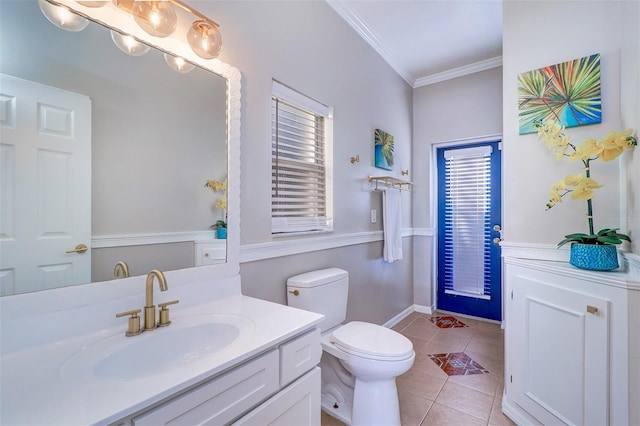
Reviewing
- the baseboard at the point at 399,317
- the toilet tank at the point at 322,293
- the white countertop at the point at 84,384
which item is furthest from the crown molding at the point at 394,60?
the baseboard at the point at 399,317

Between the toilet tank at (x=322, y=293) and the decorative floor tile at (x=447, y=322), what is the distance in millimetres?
1689

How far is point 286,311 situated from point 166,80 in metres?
1.08

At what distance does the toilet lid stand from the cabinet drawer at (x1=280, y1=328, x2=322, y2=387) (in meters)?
0.47

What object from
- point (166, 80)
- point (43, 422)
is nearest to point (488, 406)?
point (43, 422)

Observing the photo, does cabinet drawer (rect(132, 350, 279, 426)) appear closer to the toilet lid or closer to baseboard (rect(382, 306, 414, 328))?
the toilet lid

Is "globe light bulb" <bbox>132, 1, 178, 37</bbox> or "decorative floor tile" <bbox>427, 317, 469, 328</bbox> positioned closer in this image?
"globe light bulb" <bbox>132, 1, 178, 37</bbox>

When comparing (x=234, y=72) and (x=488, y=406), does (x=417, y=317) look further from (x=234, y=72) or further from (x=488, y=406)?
(x=234, y=72)

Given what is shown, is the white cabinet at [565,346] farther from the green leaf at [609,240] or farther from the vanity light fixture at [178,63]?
the vanity light fixture at [178,63]

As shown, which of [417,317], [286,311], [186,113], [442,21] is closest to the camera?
[286,311]

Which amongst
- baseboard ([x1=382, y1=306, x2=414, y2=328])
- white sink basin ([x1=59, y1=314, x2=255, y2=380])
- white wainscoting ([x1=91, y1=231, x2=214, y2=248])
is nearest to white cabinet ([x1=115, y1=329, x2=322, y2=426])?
white sink basin ([x1=59, y1=314, x2=255, y2=380])

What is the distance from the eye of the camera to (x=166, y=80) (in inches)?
48.1

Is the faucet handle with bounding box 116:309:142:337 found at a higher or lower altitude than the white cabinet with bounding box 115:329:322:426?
higher

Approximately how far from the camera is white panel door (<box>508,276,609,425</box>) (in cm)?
125

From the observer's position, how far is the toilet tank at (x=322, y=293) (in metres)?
1.69
